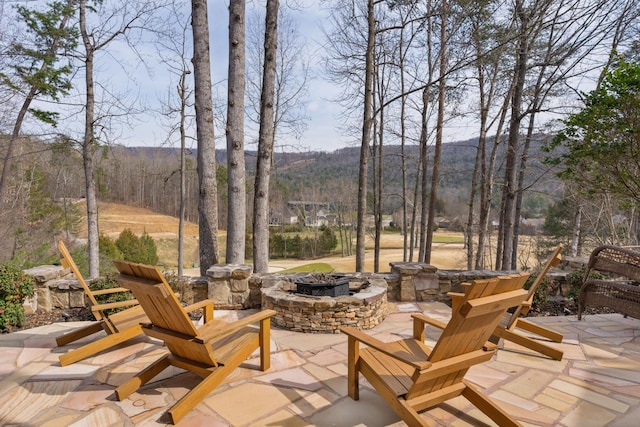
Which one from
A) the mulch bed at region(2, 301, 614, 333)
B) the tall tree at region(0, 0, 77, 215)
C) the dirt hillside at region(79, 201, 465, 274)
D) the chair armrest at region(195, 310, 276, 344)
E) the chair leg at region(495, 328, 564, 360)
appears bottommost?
the dirt hillside at region(79, 201, 465, 274)

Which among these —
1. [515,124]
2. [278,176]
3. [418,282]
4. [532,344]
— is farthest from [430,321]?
[278,176]

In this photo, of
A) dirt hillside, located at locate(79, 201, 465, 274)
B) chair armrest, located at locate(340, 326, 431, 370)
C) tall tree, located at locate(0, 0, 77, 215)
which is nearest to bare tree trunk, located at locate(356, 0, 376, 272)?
chair armrest, located at locate(340, 326, 431, 370)

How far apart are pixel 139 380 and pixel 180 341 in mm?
467

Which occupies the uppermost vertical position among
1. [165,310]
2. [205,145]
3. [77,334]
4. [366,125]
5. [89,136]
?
[366,125]

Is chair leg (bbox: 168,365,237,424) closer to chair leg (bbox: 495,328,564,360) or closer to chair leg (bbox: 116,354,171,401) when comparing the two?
chair leg (bbox: 116,354,171,401)

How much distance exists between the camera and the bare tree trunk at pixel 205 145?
205 inches

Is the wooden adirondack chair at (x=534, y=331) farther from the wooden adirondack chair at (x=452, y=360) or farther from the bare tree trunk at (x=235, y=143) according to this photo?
the bare tree trunk at (x=235, y=143)

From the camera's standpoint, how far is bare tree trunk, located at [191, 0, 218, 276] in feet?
17.1

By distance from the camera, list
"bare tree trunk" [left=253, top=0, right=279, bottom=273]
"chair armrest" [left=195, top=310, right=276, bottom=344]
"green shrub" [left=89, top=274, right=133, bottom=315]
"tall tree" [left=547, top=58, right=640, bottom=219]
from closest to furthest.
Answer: "chair armrest" [left=195, top=310, right=276, bottom=344] → "green shrub" [left=89, top=274, right=133, bottom=315] → "tall tree" [left=547, top=58, right=640, bottom=219] → "bare tree trunk" [left=253, top=0, right=279, bottom=273]

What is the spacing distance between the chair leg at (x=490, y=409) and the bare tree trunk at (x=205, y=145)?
4.15 meters

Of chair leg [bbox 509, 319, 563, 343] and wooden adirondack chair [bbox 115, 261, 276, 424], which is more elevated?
Answer: wooden adirondack chair [bbox 115, 261, 276, 424]

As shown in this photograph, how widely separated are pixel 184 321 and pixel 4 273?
299cm

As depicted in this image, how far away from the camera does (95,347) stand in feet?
9.30

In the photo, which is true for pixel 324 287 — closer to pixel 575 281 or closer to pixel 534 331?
pixel 534 331
